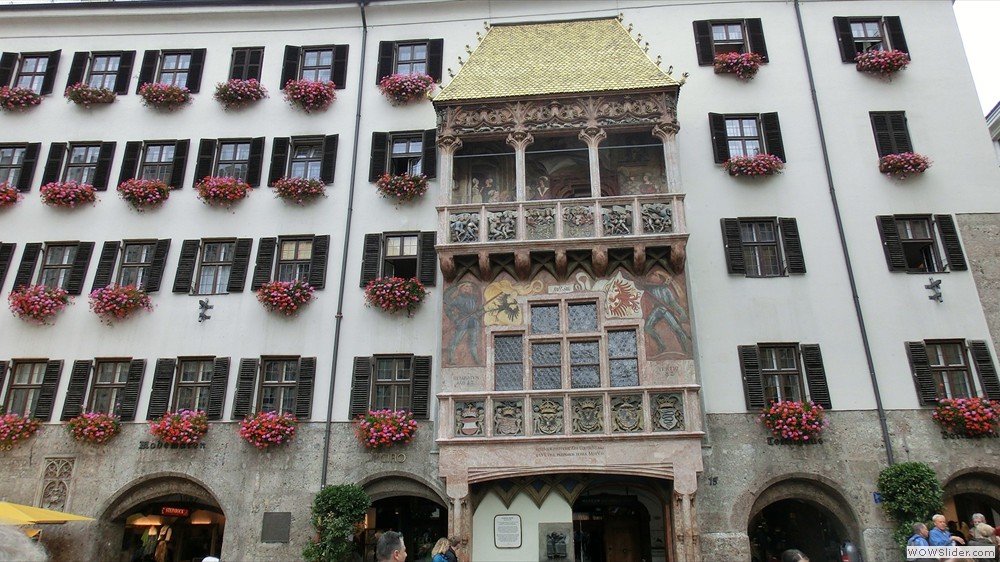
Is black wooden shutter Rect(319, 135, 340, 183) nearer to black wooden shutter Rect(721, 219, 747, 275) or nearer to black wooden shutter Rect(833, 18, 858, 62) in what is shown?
black wooden shutter Rect(721, 219, 747, 275)

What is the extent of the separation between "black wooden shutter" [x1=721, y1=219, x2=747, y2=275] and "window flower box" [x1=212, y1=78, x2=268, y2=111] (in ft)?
51.2

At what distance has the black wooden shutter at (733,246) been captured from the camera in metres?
19.3

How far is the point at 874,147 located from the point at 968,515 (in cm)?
1121

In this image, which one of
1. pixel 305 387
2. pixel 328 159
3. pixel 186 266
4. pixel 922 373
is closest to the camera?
pixel 922 373

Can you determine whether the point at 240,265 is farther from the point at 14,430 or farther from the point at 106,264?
the point at 14,430

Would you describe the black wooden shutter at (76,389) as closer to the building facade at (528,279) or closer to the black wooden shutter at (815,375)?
the building facade at (528,279)

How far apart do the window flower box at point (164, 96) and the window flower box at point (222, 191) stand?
343 cm

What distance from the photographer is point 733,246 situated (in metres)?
19.6

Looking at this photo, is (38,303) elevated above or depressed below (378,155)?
below

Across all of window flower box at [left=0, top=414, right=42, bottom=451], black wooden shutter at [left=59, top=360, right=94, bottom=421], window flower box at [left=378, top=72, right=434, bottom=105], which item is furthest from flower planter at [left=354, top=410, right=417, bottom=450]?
window flower box at [left=378, top=72, right=434, bottom=105]

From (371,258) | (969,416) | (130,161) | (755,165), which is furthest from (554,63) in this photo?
(969,416)

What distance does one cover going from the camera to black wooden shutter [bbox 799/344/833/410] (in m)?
18.0

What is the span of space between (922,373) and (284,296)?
1763cm

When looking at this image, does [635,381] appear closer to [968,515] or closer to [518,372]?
[518,372]
